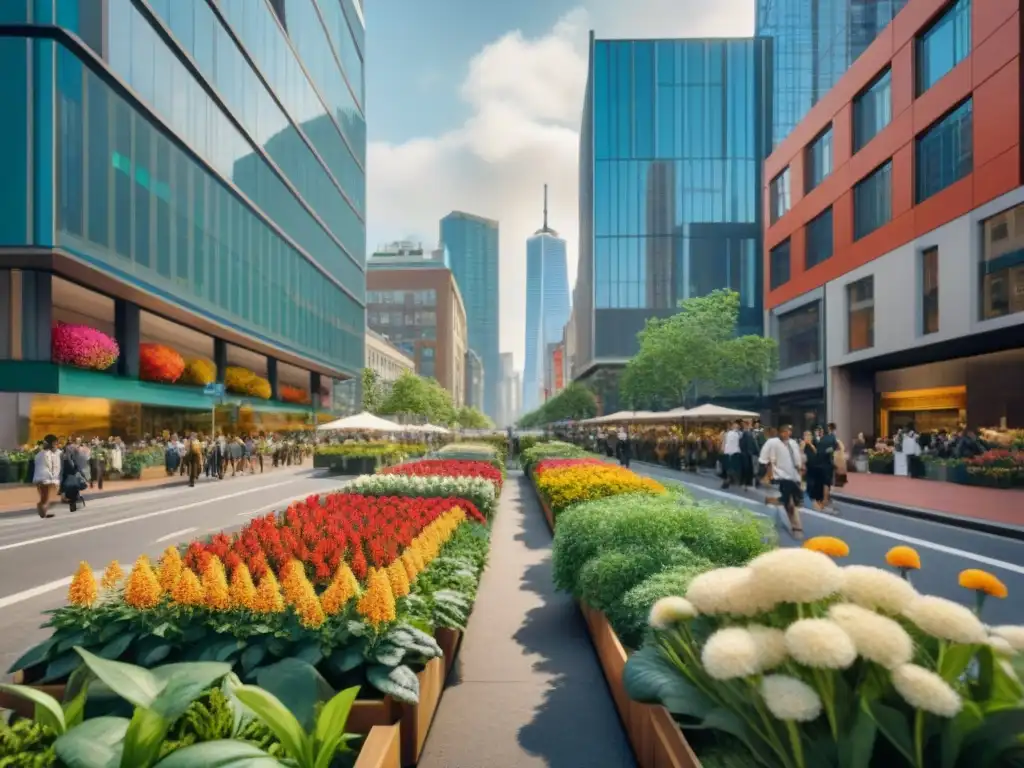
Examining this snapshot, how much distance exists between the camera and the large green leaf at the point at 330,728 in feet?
6.85

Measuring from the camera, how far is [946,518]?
40.8 feet

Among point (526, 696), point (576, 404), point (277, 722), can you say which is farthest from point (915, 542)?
point (576, 404)

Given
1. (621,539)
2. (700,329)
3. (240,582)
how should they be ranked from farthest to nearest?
1. (700,329)
2. (621,539)
3. (240,582)

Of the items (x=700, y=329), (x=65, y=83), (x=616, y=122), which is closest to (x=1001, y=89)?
(x=700, y=329)

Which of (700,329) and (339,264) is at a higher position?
(339,264)

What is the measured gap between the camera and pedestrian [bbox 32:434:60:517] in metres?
14.2

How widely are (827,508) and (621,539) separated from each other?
38.2 feet

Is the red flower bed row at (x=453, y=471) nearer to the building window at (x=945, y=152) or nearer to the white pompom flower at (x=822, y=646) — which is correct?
the white pompom flower at (x=822, y=646)

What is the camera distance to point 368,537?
5812mm

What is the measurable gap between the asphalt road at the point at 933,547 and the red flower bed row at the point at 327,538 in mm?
5186

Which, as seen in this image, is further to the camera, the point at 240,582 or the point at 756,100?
the point at 756,100

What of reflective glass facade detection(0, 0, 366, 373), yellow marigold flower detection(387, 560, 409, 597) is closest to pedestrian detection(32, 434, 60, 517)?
reflective glass facade detection(0, 0, 366, 373)

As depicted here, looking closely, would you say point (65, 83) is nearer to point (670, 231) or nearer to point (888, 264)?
point (888, 264)

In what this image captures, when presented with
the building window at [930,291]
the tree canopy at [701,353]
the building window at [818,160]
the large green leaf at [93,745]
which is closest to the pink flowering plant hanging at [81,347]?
the large green leaf at [93,745]
